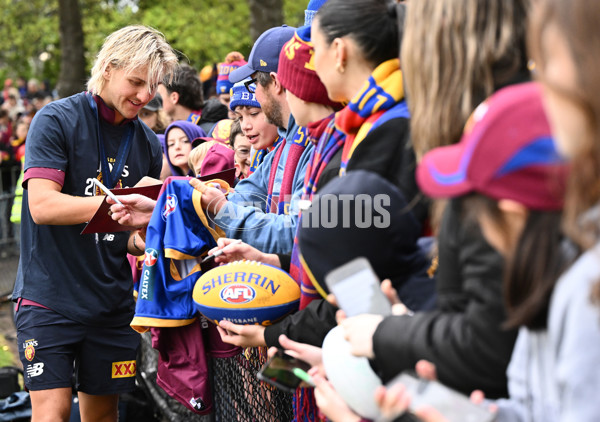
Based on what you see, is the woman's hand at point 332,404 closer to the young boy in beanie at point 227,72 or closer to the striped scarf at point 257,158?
the striped scarf at point 257,158

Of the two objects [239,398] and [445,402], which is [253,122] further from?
[445,402]

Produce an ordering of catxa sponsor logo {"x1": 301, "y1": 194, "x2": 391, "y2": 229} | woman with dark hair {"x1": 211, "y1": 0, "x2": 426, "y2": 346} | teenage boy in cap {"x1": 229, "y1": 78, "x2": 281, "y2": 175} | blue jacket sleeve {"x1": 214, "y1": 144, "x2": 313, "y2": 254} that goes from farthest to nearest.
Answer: teenage boy in cap {"x1": 229, "y1": 78, "x2": 281, "y2": 175} < blue jacket sleeve {"x1": 214, "y1": 144, "x2": 313, "y2": 254} < woman with dark hair {"x1": 211, "y1": 0, "x2": 426, "y2": 346} < catxa sponsor logo {"x1": 301, "y1": 194, "x2": 391, "y2": 229}

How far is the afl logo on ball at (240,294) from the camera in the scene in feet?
10.0

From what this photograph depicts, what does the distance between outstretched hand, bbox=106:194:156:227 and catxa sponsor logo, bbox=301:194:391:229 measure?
75.5 inches

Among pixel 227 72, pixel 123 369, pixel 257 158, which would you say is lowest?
pixel 123 369

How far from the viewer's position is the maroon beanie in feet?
10.6

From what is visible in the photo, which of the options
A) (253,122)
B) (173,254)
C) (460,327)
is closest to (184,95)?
(253,122)

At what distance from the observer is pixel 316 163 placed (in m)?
3.04

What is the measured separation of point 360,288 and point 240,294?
109 centimetres

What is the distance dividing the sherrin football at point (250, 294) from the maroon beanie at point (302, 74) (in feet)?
2.52

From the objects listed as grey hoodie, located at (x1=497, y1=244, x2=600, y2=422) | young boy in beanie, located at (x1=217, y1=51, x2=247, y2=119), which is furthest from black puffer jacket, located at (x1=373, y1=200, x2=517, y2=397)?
young boy in beanie, located at (x1=217, y1=51, x2=247, y2=119)

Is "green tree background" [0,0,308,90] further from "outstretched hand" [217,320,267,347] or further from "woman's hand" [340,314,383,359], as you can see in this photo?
"woman's hand" [340,314,383,359]

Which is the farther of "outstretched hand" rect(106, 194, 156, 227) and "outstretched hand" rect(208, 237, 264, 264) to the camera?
"outstretched hand" rect(106, 194, 156, 227)

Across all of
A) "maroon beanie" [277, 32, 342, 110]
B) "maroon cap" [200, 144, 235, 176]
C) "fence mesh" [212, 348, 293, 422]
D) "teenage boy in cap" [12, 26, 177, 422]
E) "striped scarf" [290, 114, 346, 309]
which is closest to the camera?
"striped scarf" [290, 114, 346, 309]
